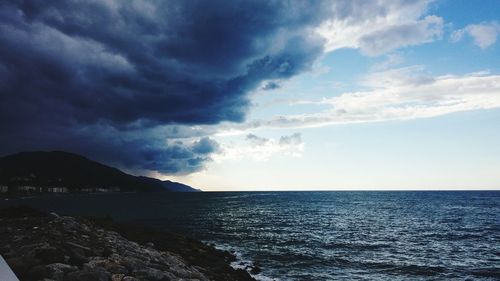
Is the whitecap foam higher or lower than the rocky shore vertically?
lower

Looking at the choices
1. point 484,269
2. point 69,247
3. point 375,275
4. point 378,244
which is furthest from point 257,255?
point 69,247

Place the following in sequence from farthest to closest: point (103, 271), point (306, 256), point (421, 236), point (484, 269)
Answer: point (421, 236)
point (306, 256)
point (484, 269)
point (103, 271)

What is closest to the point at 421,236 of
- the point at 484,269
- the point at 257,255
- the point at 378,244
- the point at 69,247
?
the point at 378,244

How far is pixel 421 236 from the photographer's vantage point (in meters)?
55.2

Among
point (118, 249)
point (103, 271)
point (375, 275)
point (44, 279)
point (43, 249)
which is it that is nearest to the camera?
point (44, 279)

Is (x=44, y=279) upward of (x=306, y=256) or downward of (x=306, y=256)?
upward

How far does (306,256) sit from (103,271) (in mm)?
28648

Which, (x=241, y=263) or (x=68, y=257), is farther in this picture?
(x=241, y=263)

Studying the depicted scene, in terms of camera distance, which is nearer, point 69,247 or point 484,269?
point 69,247

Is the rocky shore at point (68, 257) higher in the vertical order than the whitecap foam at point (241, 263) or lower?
higher

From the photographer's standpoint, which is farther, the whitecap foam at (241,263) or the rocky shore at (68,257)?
the whitecap foam at (241,263)

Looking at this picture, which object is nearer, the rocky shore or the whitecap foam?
the rocky shore

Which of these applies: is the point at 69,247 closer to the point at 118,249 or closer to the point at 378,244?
the point at 118,249

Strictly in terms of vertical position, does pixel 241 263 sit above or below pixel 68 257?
below
